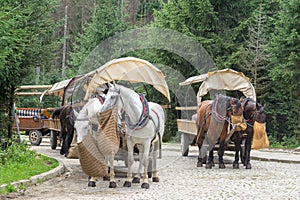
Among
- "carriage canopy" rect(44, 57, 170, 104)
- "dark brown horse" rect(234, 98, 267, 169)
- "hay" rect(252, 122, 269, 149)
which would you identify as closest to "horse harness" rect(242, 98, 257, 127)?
"dark brown horse" rect(234, 98, 267, 169)

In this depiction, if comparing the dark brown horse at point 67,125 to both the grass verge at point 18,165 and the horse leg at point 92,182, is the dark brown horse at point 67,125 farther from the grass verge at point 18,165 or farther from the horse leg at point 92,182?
the horse leg at point 92,182

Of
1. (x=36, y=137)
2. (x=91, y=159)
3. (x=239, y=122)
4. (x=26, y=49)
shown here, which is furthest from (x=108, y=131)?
(x=36, y=137)

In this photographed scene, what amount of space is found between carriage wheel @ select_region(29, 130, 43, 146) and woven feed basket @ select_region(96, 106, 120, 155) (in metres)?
15.0

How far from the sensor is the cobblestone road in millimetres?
9930

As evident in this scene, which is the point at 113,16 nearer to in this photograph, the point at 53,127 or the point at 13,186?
the point at 53,127

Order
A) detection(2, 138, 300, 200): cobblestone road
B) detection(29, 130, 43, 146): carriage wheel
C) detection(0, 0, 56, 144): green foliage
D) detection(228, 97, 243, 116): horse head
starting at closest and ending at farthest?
detection(2, 138, 300, 200): cobblestone road < detection(0, 0, 56, 144): green foliage < detection(228, 97, 243, 116): horse head < detection(29, 130, 43, 146): carriage wheel

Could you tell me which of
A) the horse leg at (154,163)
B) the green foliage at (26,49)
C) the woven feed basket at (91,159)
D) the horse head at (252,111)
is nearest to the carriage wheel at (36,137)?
the green foliage at (26,49)

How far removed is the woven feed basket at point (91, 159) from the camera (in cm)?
1041

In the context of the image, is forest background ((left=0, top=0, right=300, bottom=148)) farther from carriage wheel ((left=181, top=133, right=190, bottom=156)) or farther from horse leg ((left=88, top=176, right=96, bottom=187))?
horse leg ((left=88, top=176, right=96, bottom=187))

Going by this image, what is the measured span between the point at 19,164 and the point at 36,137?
12.3 m

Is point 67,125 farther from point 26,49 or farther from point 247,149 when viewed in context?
point 247,149

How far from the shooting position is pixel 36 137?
24.9 m

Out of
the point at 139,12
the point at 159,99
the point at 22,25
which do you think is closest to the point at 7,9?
the point at 22,25

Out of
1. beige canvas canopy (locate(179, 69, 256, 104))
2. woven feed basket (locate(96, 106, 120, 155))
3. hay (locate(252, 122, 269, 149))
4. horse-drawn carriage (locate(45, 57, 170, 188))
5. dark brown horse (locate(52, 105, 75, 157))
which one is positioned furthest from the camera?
beige canvas canopy (locate(179, 69, 256, 104))
